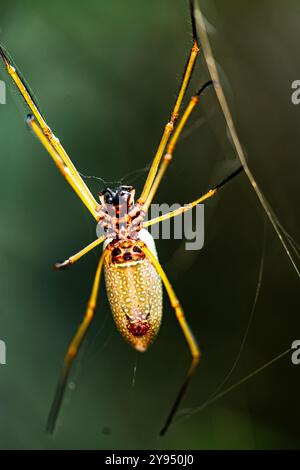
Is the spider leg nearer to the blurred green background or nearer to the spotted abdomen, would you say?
the spotted abdomen

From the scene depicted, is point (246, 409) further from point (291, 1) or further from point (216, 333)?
point (291, 1)

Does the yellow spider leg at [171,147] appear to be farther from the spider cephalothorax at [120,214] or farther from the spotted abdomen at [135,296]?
the spotted abdomen at [135,296]

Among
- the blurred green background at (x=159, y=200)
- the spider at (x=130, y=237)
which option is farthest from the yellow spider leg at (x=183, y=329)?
the blurred green background at (x=159, y=200)

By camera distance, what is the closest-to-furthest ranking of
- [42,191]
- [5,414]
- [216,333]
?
[5,414] → [216,333] → [42,191]

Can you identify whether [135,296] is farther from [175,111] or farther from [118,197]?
[175,111]

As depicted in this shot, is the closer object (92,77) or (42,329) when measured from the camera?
(42,329)

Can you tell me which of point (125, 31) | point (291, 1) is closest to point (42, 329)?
point (125, 31)

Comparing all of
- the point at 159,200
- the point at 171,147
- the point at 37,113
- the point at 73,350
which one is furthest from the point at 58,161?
the point at 159,200

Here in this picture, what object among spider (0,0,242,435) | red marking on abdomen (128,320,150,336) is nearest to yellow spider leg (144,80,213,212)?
spider (0,0,242,435)
